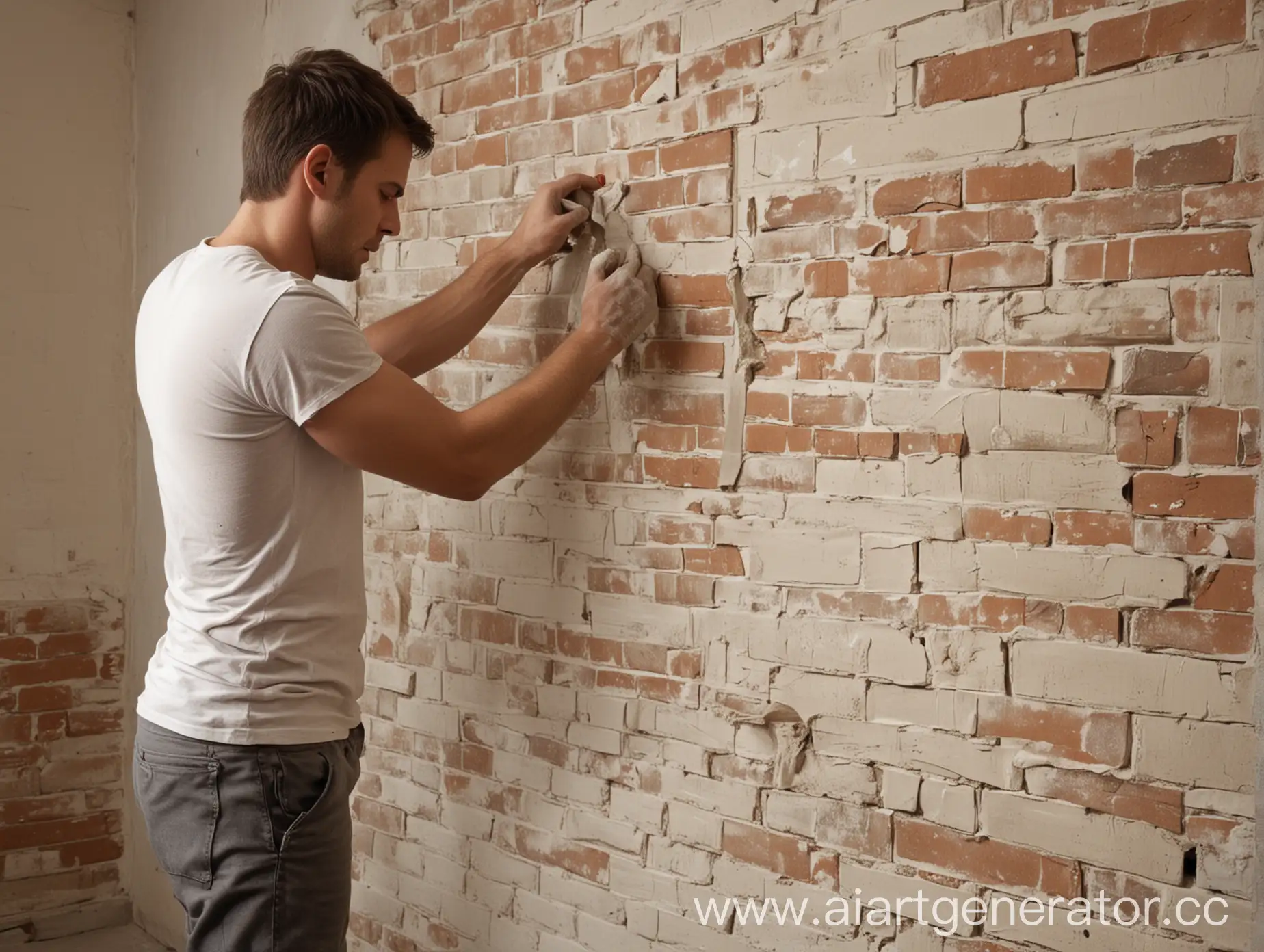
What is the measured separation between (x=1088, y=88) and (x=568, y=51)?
3.49ft

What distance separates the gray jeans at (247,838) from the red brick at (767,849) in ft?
2.29

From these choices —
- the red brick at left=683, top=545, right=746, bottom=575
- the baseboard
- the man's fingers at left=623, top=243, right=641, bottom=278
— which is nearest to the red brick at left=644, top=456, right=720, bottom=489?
the red brick at left=683, top=545, right=746, bottom=575

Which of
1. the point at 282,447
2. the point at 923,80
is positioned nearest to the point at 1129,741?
the point at 923,80

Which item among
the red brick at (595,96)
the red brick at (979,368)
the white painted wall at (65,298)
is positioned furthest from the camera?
the white painted wall at (65,298)

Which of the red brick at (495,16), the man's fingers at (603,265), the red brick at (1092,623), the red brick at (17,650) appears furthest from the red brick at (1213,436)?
the red brick at (17,650)

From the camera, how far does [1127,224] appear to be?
4.90 ft

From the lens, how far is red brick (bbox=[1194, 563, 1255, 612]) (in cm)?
142

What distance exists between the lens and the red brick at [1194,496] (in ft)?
4.66

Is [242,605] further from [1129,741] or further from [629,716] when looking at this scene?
[1129,741]

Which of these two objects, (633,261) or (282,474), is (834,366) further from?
(282,474)

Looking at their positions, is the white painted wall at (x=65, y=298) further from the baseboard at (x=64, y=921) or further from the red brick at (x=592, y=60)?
the red brick at (x=592, y=60)

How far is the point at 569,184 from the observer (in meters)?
2.10

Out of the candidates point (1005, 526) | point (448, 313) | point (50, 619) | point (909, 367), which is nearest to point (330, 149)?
point (448, 313)

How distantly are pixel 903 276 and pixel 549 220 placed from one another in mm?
727
